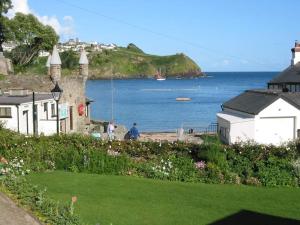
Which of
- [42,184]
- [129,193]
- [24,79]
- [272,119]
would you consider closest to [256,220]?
[129,193]

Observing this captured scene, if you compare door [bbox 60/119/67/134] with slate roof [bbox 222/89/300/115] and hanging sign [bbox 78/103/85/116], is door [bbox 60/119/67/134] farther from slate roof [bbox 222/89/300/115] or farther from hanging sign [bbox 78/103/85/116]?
slate roof [bbox 222/89/300/115]

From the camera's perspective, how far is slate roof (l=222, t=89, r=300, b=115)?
3422cm

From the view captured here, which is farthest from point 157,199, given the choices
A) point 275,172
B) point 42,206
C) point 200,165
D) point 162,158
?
point 42,206

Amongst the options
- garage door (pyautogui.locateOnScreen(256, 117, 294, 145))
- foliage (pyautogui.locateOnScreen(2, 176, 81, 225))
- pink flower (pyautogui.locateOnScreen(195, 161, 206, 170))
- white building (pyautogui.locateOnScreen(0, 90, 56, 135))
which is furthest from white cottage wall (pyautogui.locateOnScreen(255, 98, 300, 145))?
foliage (pyautogui.locateOnScreen(2, 176, 81, 225))

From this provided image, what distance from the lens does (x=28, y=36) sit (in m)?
62.9

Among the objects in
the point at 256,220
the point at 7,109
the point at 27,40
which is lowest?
the point at 256,220

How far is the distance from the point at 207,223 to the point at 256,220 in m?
1.49

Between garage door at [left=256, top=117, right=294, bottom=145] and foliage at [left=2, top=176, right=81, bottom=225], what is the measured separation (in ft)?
79.3

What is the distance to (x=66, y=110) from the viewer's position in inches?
1382

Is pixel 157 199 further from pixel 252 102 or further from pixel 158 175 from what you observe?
pixel 252 102

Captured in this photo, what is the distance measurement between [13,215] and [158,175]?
931 cm

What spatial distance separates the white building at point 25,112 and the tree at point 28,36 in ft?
98.5

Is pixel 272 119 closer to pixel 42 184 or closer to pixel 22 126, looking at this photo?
pixel 22 126

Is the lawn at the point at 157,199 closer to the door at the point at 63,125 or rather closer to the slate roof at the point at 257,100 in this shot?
the door at the point at 63,125
